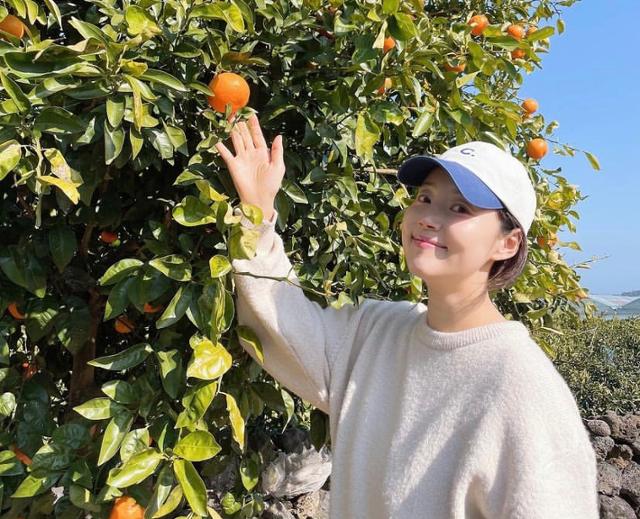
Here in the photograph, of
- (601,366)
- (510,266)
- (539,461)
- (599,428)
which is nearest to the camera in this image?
(539,461)

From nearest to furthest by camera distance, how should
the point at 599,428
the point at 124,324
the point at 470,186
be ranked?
the point at 470,186, the point at 124,324, the point at 599,428

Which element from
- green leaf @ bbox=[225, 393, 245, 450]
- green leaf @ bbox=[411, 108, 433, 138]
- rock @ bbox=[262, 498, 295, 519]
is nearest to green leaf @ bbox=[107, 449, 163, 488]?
green leaf @ bbox=[225, 393, 245, 450]

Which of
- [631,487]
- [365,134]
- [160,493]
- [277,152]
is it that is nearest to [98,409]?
A: [160,493]

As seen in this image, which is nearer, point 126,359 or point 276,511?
point 126,359

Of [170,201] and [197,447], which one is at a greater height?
[170,201]

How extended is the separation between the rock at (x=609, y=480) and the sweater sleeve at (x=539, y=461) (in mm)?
2856

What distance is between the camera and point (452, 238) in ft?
3.46

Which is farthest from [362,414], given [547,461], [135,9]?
[135,9]

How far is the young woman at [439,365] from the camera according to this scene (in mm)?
975

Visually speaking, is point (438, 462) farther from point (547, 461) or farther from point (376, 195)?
point (376, 195)

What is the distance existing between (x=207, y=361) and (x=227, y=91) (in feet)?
1.38

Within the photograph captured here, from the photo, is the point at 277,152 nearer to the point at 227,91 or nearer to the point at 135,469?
the point at 227,91

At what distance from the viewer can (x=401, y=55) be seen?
3.95 ft

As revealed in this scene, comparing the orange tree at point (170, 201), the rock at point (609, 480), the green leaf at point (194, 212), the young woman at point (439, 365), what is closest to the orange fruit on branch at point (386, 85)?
the orange tree at point (170, 201)
